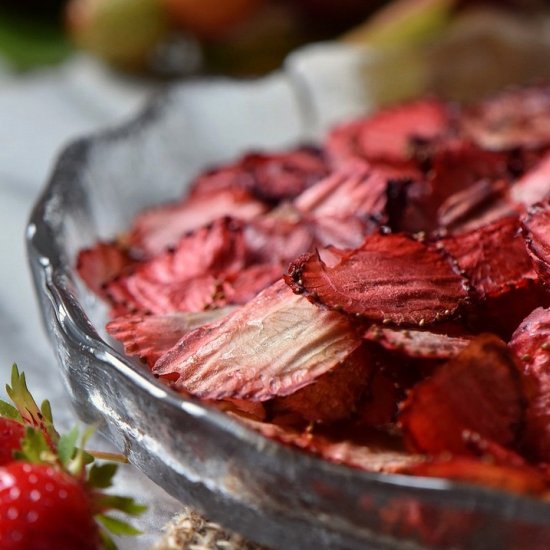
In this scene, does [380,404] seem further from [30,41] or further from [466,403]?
[30,41]

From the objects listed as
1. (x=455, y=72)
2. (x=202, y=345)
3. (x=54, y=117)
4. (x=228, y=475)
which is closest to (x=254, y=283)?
(x=202, y=345)

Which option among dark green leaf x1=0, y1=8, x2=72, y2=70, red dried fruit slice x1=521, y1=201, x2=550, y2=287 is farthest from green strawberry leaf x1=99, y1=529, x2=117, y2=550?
dark green leaf x1=0, y1=8, x2=72, y2=70

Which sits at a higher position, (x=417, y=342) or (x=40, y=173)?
(x=40, y=173)

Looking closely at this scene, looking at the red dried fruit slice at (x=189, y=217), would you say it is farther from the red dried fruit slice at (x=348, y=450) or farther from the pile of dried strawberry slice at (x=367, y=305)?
→ the red dried fruit slice at (x=348, y=450)

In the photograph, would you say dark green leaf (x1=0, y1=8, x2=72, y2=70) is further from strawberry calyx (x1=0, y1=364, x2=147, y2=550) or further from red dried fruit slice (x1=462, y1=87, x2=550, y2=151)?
strawberry calyx (x1=0, y1=364, x2=147, y2=550)

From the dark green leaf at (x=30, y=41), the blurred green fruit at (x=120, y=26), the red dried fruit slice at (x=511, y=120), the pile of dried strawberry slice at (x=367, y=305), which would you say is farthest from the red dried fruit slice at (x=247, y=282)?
the dark green leaf at (x=30, y=41)

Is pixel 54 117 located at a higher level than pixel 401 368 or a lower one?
higher

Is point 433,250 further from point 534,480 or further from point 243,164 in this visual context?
point 243,164

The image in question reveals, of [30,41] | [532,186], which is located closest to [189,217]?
[532,186]
